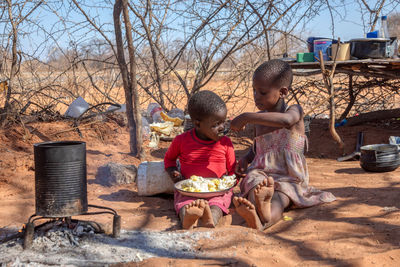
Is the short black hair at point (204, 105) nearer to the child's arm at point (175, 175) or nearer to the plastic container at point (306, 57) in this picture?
the child's arm at point (175, 175)

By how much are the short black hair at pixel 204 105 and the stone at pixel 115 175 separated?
129 cm

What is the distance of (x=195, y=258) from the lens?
2.25 meters

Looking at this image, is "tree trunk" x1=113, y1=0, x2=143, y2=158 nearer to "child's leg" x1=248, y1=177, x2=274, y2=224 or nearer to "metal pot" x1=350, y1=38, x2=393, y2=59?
"child's leg" x1=248, y1=177, x2=274, y2=224

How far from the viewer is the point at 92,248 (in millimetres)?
2361

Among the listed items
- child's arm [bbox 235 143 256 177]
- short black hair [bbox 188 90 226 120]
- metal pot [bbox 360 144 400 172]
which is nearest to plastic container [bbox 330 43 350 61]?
metal pot [bbox 360 144 400 172]

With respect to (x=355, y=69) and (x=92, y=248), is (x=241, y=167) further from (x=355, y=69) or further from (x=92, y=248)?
(x=355, y=69)

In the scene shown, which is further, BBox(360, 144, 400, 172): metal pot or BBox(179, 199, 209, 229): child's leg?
BBox(360, 144, 400, 172): metal pot

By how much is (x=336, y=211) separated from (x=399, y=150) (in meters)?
1.87

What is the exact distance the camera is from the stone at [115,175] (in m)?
4.15

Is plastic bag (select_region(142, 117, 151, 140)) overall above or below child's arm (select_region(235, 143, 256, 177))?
above

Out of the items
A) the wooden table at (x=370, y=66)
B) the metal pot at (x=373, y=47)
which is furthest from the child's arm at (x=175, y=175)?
the metal pot at (x=373, y=47)

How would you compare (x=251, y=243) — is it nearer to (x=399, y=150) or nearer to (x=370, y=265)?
(x=370, y=265)

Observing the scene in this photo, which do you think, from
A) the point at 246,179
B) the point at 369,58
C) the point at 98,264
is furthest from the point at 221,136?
the point at 369,58

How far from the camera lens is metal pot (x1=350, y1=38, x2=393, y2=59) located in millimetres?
4949
